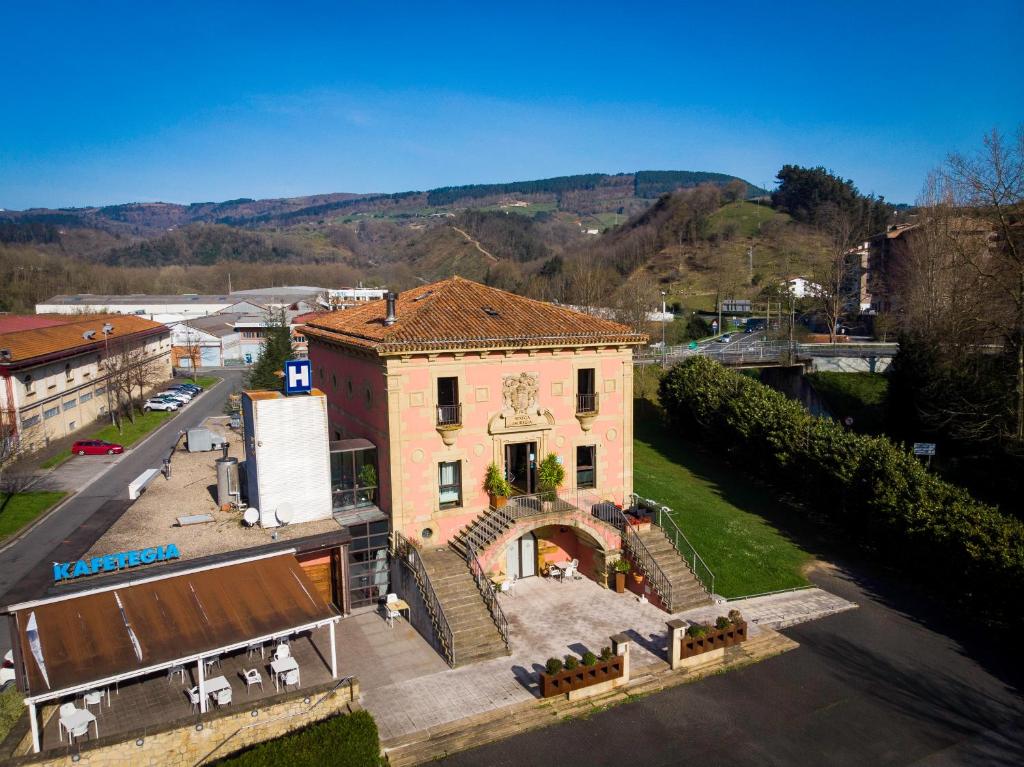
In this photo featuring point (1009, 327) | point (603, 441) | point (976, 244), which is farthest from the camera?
point (976, 244)

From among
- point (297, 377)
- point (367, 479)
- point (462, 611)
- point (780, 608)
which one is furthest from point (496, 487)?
point (780, 608)

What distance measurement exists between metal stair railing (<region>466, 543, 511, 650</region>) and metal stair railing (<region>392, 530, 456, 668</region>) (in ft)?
4.76

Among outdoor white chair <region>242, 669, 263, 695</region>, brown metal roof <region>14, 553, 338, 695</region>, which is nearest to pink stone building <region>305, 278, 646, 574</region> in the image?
brown metal roof <region>14, 553, 338, 695</region>

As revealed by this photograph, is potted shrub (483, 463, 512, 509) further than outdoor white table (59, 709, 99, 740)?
Yes

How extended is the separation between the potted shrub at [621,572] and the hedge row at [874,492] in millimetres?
9449

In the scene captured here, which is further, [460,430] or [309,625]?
[460,430]

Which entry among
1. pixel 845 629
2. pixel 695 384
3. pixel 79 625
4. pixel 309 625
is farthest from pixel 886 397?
pixel 79 625

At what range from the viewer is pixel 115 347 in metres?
54.3

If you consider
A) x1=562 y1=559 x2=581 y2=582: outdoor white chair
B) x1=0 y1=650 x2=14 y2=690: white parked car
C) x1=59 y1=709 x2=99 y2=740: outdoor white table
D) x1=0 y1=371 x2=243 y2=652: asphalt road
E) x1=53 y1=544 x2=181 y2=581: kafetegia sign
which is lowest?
x1=562 y1=559 x2=581 y2=582: outdoor white chair

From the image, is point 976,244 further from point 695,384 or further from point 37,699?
point 37,699

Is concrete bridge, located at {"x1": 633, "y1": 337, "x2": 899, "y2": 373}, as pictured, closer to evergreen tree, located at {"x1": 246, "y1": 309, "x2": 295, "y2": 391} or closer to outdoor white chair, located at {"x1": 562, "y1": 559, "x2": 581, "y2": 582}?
evergreen tree, located at {"x1": 246, "y1": 309, "x2": 295, "y2": 391}

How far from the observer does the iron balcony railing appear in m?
22.7

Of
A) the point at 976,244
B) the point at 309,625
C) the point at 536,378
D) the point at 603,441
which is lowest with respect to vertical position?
the point at 309,625

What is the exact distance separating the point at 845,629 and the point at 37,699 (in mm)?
20708
